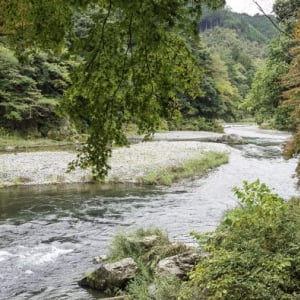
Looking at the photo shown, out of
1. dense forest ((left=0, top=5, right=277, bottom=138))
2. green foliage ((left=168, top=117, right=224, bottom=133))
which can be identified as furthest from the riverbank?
green foliage ((left=168, top=117, right=224, bottom=133))

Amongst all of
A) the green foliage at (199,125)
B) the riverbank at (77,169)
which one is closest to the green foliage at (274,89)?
the riverbank at (77,169)

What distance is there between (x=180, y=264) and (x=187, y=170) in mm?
13775

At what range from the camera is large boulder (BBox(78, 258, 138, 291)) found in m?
7.70

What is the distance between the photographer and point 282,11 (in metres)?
17.8

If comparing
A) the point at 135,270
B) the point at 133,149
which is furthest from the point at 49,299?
the point at 133,149

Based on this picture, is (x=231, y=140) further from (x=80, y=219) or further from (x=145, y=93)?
(x=145, y=93)

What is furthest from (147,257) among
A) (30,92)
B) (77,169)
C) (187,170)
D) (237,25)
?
(237,25)

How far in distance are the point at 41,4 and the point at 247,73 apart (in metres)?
78.8

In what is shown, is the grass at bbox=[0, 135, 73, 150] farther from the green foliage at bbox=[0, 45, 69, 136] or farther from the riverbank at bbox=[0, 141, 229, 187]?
the riverbank at bbox=[0, 141, 229, 187]

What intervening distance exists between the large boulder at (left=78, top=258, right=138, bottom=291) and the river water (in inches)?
8.2

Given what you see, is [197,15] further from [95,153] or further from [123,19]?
[95,153]

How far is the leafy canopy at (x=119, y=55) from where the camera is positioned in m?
2.94

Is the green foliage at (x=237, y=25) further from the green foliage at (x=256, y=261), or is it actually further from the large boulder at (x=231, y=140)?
the green foliage at (x=256, y=261)

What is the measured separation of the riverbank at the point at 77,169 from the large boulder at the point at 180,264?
11281 millimetres
